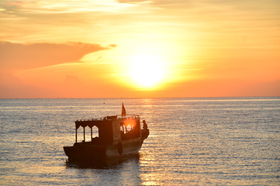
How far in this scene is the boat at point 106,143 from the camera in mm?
40344

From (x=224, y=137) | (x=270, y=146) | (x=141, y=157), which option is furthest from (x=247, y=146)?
(x=141, y=157)

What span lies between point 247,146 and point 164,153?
13290mm

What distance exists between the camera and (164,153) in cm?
4753

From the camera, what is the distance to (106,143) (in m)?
42.6

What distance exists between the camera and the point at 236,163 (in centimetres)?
4028

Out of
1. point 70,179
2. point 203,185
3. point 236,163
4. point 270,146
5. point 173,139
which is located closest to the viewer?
point 203,185

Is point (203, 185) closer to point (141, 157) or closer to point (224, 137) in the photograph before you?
point (141, 157)

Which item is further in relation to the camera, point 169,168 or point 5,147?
point 5,147

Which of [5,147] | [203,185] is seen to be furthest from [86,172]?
[5,147]

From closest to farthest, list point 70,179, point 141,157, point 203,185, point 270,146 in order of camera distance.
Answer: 1. point 203,185
2. point 70,179
3. point 141,157
4. point 270,146

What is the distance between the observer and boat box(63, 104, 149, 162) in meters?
40.3

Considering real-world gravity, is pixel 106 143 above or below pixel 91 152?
above

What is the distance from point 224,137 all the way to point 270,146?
13888mm

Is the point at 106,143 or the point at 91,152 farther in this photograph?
→ the point at 106,143
